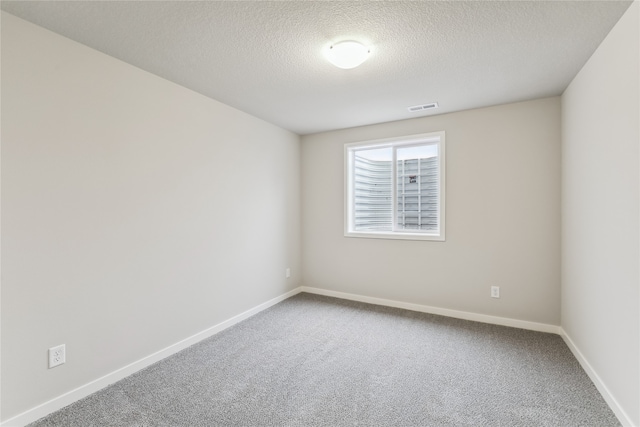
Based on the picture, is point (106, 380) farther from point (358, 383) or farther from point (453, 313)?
point (453, 313)

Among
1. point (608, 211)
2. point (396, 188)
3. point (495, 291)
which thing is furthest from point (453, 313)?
point (608, 211)

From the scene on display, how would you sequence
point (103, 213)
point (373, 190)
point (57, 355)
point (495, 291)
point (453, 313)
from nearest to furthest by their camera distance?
point (57, 355)
point (103, 213)
point (495, 291)
point (453, 313)
point (373, 190)

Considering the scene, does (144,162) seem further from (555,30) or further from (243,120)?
(555,30)

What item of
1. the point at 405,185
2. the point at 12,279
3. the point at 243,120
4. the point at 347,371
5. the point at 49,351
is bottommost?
the point at 347,371

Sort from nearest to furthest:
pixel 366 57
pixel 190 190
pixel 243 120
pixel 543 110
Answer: pixel 366 57 → pixel 190 190 → pixel 543 110 → pixel 243 120

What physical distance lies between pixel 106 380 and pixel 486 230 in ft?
12.0

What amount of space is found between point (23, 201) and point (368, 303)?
347 cm

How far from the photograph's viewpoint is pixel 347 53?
1945 millimetres

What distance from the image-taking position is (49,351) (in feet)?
6.00

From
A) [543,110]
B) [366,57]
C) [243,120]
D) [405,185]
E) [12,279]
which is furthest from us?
[405,185]

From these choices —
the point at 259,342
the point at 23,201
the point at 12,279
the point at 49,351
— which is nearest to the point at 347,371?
the point at 259,342

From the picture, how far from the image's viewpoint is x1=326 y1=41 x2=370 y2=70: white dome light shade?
1.92 meters

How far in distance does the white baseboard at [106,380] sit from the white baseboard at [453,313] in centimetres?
144

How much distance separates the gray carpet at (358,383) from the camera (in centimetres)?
178
